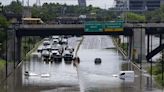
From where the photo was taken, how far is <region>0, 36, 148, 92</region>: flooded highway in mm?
64019

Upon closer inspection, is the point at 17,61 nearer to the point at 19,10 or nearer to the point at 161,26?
the point at 161,26

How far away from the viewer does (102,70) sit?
84.9 metres

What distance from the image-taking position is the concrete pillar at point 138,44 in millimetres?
93312

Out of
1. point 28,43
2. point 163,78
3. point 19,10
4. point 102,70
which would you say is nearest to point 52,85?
point 163,78

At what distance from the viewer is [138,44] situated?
94938 millimetres

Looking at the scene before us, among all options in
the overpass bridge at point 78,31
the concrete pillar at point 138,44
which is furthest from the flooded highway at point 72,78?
the overpass bridge at point 78,31

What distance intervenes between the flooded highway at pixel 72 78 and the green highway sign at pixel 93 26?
4508 mm

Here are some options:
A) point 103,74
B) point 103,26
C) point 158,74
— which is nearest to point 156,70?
point 158,74

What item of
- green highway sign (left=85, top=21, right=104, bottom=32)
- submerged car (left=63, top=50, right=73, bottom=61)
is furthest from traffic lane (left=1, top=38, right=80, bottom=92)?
submerged car (left=63, top=50, right=73, bottom=61)

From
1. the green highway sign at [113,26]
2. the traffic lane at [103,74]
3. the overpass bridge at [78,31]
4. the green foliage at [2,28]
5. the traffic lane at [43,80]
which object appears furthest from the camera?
the overpass bridge at [78,31]

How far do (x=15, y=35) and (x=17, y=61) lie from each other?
3.55 metres

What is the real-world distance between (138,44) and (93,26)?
22.4 ft

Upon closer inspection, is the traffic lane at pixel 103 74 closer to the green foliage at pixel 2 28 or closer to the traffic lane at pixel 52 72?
the traffic lane at pixel 52 72

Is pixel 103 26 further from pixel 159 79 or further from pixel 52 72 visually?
pixel 159 79
